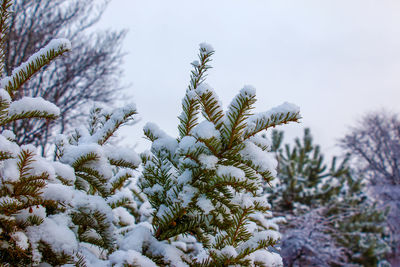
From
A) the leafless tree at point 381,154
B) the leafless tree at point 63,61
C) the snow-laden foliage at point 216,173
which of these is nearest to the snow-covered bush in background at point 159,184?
the snow-laden foliage at point 216,173

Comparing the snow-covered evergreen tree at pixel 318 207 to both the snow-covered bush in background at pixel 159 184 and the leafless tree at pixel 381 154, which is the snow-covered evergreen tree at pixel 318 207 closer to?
the leafless tree at pixel 381 154

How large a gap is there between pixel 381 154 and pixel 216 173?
14562 mm

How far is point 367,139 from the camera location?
13281mm

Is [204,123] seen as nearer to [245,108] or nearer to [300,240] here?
[245,108]

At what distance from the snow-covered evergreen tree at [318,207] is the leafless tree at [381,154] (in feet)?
5.13

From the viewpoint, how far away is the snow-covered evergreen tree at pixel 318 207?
21.7ft

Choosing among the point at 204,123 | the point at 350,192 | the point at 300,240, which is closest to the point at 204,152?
the point at 204,123

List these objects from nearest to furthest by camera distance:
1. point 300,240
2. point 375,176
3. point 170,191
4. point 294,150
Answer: point 170,191
point 300,240
point 294,150
point 375,176

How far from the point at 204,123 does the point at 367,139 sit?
14758 millimetres

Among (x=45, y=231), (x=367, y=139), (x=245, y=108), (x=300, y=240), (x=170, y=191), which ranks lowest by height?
(x=45, y=231)

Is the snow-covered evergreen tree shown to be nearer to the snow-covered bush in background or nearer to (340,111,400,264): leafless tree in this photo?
(340,111,400,264): leafless tree

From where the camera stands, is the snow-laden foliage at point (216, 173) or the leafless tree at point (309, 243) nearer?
the snow-laden foliage at point (216, 173)

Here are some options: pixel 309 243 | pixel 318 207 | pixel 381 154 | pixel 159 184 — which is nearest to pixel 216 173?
pixel 159 184

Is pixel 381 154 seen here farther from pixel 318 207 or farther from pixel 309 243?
pixel 309 243
